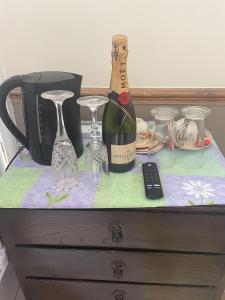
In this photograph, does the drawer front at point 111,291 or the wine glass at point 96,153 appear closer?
the wine glass at point 96,153

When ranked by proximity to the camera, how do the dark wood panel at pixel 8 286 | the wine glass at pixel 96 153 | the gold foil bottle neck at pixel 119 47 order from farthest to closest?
the dark wood panel at pixel 8 286 < the wine glass at pixel 96 153 < the gold foil bottle neck at pixel 119 47

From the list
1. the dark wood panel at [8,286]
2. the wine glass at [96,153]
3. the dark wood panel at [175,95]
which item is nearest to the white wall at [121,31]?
the dark wood panel at [175,95]

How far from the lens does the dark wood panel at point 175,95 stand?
0.92m

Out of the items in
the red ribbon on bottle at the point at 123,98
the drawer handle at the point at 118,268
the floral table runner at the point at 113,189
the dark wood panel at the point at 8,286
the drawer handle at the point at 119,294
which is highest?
the red ribbon on bottle at the point at 123,98

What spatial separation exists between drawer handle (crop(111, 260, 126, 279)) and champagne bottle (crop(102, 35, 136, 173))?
0.27 m

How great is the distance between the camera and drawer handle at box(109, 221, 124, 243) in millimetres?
655

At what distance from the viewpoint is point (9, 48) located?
90 centimetres

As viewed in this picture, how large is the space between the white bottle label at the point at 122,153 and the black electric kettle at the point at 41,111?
0.44ft

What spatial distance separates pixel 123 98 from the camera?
674 mm

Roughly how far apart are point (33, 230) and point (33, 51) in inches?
23.8

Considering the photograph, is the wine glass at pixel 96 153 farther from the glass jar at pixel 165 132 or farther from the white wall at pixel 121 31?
the white wall at pixel 121 31

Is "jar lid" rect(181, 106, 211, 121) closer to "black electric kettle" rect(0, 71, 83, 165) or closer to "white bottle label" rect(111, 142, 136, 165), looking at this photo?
"white bottle label" rect(111, 142, 136, 165)

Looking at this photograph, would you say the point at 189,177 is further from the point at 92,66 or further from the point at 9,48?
the point at 9,48

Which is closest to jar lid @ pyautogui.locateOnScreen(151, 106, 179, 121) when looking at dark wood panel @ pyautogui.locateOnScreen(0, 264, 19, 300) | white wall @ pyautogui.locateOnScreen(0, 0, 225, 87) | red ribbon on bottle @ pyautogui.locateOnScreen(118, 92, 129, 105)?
red ribbon on bottle @ pyautogui.locateOnScreen(118, 92, 129, 105)
